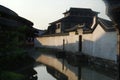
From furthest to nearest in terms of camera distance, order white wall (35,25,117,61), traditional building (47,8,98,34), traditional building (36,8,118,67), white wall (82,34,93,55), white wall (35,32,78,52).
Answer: traditional building (47,8,98,34) → white wall (35,32,78,52) → white wall (82,34,93,55) → traditional building (36,8,118,67) → white wall (35,25,117,61)

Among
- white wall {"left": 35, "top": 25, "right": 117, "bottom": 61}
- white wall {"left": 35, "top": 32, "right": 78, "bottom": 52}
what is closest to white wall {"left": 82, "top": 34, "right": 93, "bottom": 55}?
white wall {"left": 35, "top": 25, "right": 117, "bottom": 61}

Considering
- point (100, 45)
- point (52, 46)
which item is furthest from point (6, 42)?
point (52, 46)

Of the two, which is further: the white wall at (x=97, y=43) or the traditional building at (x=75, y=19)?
the traditional building at (x=75, y=19)

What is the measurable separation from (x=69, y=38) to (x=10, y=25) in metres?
16.5

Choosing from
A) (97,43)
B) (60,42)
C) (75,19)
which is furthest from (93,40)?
(75,19)

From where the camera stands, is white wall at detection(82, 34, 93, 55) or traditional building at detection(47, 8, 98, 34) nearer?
white wall at detection(82, 34, 93, 55)

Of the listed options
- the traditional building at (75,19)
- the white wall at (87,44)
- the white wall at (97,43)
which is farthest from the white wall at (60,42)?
the traditional building at (75,19)

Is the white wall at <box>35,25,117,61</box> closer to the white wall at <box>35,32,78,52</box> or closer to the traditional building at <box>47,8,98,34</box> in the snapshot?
the white wall at <box>35,32,78,52</box>

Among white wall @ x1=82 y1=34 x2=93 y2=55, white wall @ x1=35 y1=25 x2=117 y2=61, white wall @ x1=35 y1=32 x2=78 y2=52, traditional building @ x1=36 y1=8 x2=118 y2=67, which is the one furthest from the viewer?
white wall @ x1=35 y1=32 x2=78 y2=52

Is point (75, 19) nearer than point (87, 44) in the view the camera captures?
No

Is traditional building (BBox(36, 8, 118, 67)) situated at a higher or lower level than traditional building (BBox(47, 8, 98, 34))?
lower

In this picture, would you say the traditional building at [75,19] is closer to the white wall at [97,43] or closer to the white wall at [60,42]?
the white wall at [60,42]

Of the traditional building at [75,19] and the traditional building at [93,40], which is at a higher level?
the traditional building at [75,19]

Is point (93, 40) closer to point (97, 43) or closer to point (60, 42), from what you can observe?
point (97, 43)
